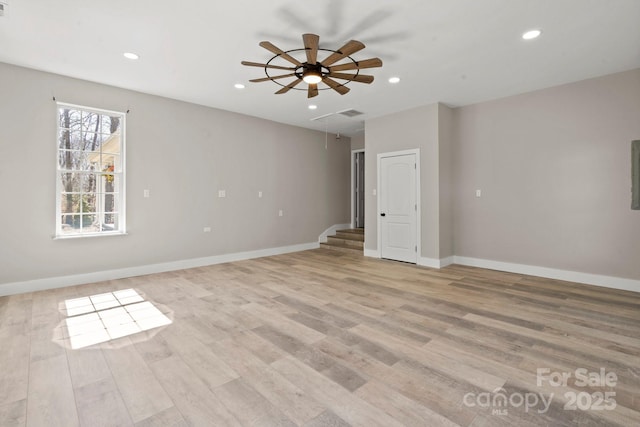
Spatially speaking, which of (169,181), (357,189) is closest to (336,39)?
(169,181)

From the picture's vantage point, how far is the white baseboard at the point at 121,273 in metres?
4.11

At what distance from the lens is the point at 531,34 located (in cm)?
328

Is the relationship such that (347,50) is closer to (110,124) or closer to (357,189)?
(110,124)

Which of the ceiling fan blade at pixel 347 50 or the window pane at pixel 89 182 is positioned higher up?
the ceiling fan blade at pixel 347 50

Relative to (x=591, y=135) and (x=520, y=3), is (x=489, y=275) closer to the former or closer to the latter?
(x=591, y=135)

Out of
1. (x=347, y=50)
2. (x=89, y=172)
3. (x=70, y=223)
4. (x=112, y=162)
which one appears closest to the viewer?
(x=347, y=50)

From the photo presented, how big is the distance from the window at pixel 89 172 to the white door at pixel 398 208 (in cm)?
478

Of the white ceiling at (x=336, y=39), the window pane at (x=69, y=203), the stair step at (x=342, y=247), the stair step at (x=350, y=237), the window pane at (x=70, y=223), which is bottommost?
the stair step at (x=342, y=247)

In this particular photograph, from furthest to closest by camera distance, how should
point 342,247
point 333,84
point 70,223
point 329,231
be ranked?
point 329,231 < point 342,247 < point 70,223 < point 333,84

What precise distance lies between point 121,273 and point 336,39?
471cm

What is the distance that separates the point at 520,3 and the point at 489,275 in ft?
12.5

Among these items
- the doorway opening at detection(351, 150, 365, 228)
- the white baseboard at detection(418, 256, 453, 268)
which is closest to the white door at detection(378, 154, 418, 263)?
the white baseboard at detection(418, 256, 453, 268)

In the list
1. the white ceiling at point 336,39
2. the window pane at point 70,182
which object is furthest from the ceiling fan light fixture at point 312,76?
the window pane at point 70,182

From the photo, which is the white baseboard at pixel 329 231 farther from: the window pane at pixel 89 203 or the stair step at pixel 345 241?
the window pane at pixel 89 203
